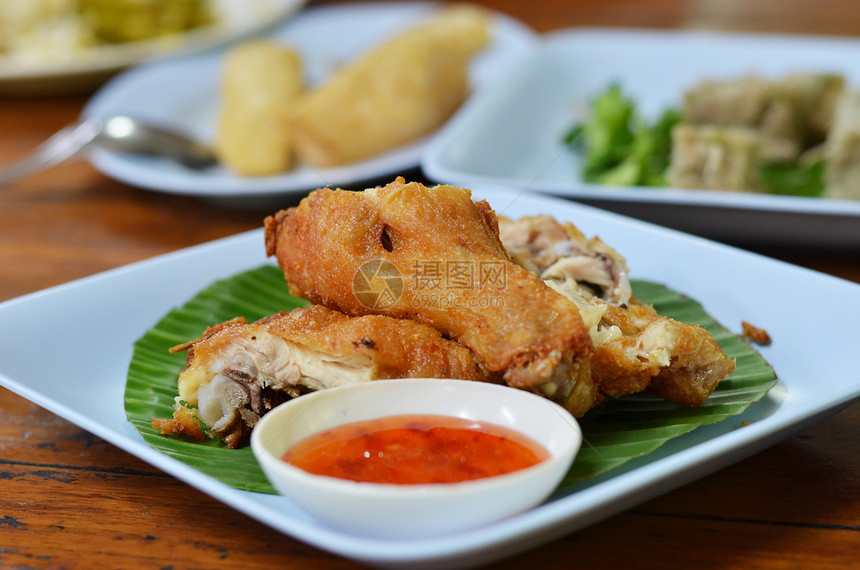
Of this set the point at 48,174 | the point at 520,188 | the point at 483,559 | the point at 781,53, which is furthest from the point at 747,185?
the point at 48,174

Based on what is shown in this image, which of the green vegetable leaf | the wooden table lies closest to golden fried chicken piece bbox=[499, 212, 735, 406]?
the wooden table

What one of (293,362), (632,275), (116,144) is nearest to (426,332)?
(293,362)

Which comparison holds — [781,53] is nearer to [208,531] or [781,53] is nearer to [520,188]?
[520,188]

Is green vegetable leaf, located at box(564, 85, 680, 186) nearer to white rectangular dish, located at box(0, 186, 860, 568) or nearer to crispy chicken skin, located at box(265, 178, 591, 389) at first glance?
white rectangular dish, located at box(0, 186, 860, 568)

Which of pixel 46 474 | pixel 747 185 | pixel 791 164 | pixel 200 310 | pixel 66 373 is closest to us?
pixel 46 474

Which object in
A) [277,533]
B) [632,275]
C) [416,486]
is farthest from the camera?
[632,275]

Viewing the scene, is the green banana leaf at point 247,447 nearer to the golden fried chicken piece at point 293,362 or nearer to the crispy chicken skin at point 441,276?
the golden fried chicken piece at point 293,362

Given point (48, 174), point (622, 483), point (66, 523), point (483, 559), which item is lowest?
point (48, 174)

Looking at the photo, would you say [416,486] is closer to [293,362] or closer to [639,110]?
[293,362]
